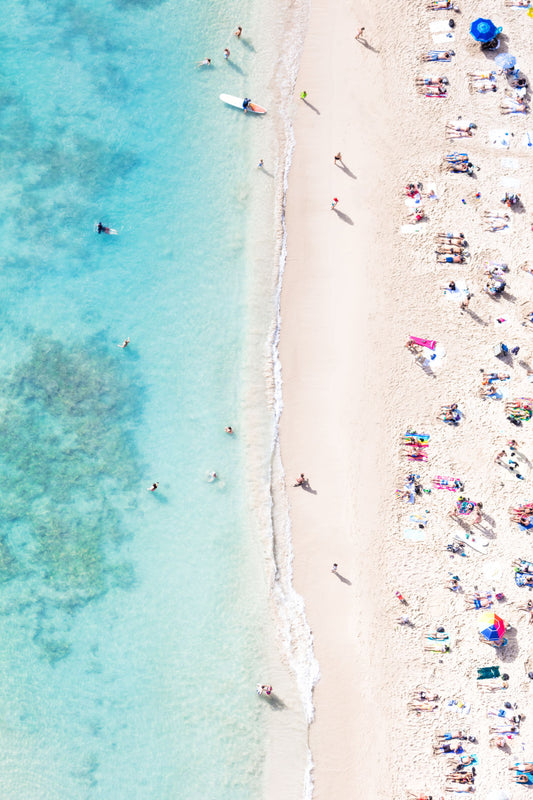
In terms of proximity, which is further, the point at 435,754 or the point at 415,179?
the point at 415,179

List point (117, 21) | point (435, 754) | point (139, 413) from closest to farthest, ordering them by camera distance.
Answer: point (435, 754) < point (139, 413) < point (117, 21)

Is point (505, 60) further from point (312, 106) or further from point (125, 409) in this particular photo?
point (125, 409)

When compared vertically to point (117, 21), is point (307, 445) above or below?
below

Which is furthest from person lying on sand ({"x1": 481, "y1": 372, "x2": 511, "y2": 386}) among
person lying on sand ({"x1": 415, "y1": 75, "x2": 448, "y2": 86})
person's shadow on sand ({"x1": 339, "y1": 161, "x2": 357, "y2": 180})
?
person lying on sand ({"x1": 415, "y1": 75, "x2": 448, "y2": 86})

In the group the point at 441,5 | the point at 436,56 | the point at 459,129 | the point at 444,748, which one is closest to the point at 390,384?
the point at 459,129

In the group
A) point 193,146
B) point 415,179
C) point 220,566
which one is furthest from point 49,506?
point 415,179

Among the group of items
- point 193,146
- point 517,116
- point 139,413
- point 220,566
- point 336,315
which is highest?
point 517,116

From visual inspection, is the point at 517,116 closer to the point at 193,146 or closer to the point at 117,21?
the point at 193,146
